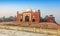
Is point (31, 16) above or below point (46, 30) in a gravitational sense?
above

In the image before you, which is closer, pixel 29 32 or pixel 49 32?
pixel 49 32

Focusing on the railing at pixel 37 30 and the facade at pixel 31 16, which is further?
the facade at pixel 31 16

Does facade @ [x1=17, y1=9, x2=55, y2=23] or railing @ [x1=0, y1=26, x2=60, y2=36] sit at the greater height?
facade @ [x1=17, y1=9, x2=55, y2=23]

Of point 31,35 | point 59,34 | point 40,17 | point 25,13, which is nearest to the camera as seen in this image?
point 59,34

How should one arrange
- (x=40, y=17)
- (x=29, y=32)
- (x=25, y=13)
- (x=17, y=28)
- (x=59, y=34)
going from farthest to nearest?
(x=25, y=13) → (x=40, y=17) → (x=17, y=28) → (x=29, y=32) → (x=59, y=34)

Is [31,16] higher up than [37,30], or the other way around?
[31,16]

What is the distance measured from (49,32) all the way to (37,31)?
52.4 inches

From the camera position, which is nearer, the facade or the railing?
the railing

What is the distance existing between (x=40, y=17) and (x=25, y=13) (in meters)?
2.51

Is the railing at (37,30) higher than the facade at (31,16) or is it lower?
lower

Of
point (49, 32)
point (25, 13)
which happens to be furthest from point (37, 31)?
point (25, 13)

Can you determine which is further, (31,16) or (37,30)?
(31,16)

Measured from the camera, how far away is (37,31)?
1038cm

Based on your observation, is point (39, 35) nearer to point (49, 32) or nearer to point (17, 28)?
point (49, 32)
